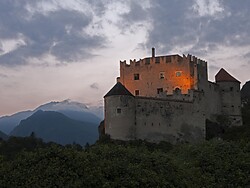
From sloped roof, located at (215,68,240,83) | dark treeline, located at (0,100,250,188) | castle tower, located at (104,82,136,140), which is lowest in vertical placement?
dark treeline, located at (0,100,250,188)

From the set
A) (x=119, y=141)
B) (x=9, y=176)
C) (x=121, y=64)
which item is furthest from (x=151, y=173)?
(x=121, y=64)

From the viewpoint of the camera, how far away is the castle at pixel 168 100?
60062 millimetres

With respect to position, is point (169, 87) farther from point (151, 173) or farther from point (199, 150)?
point (151, 173)

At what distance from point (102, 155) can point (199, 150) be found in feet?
23.7

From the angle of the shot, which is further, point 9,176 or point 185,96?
point 185,96

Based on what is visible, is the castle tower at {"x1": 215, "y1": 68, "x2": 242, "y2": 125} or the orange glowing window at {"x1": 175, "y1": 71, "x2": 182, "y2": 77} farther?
the castle tower at {"x1": 215, "y1": 68, "x2": 242, "y2": 125}

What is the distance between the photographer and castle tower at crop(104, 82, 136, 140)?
59.2 meters

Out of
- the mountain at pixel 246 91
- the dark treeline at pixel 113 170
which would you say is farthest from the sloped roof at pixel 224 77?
Result: the dark treeline at pixel 113 170

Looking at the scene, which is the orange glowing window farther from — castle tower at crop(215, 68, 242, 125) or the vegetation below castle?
the vegetation below castle

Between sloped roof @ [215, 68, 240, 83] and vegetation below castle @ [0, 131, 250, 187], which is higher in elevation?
sloped roof @ [215, 68, 240, 83]

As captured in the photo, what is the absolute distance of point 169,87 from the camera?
7162 centimetres

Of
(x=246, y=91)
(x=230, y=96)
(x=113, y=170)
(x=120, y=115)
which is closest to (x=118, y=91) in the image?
(x=120, y=115)

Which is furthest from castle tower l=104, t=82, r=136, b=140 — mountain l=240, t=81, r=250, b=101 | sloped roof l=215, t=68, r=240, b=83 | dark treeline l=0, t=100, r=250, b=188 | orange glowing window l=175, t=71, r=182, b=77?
mountain l=240, t=81, r=250, b=101

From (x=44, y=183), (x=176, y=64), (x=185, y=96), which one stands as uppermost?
(x=176, y=64)
